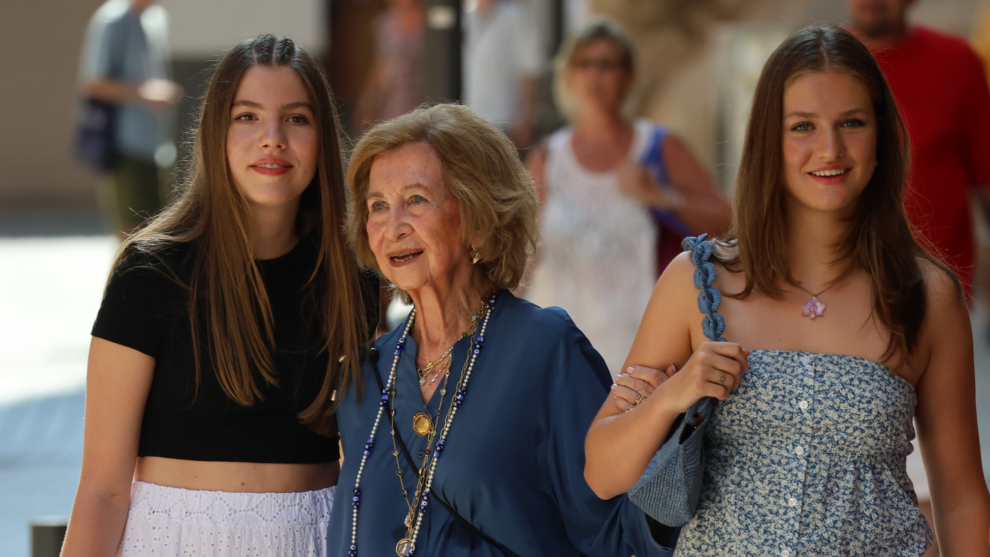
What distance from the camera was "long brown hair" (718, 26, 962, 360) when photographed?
2.25 meters

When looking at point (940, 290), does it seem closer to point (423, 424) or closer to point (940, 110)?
point (423, 424)

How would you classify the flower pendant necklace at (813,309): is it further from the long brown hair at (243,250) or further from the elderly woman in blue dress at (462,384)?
the long brown hair at (243,250)

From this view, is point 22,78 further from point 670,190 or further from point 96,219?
point 670,190

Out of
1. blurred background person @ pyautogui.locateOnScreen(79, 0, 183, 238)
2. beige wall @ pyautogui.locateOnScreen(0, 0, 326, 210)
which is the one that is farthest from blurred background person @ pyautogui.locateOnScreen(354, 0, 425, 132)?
beige wall @ pyautogui.locateOnScreen(0, 0, 326, 210)

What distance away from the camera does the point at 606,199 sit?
4.95 m

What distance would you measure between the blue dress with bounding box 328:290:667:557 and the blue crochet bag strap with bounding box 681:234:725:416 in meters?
0.30

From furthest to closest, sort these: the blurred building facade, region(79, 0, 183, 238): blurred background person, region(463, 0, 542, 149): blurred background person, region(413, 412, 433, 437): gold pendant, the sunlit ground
→ the blurred building facade → region(79, 0, 183, 238): blurred background person → region(463, 0, 542, 149): blurred background person → the sunlit ground → region(413, 412, 433, 437): gold pendant

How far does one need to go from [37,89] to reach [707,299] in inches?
807

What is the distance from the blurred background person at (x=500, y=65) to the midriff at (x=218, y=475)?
161 inches

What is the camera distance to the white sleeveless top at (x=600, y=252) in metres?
4.89

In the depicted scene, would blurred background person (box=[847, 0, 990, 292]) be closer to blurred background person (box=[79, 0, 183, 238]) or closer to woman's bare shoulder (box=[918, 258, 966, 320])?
woman's bare shoulder (box=[918, 258, 966, 320])

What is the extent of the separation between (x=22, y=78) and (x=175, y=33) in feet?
31.9

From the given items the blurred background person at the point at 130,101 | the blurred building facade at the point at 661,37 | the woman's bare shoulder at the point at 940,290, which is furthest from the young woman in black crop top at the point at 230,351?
the blurred background person at the point at 130,101

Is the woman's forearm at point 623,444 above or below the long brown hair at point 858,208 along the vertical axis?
below
